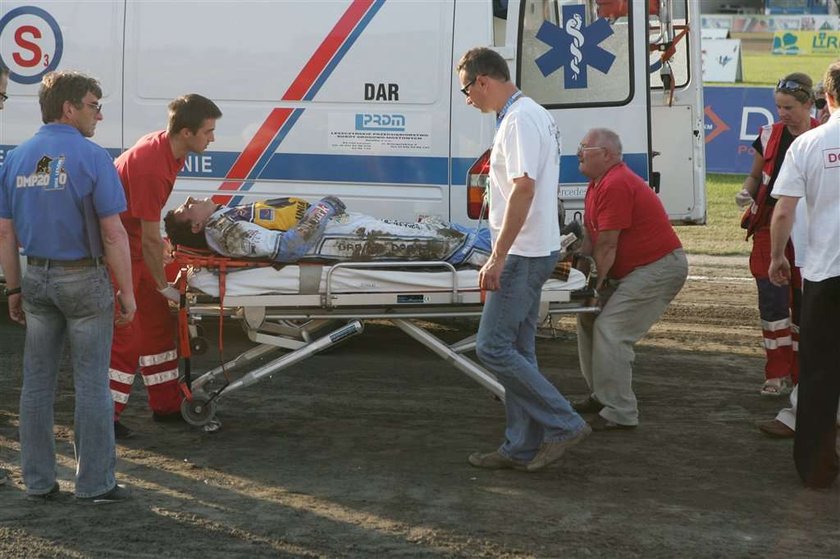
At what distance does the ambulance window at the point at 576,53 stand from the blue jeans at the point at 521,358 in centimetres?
264

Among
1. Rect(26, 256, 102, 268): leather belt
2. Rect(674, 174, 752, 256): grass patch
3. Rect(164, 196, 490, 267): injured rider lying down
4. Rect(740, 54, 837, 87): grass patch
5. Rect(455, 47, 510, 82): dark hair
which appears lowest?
Rect(26, 256, 102, 268): leather belt

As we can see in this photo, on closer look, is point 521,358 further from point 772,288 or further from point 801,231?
point 772,288

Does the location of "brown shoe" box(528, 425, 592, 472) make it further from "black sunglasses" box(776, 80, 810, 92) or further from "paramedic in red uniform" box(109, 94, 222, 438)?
"black sunglasses" box(776, 80, 810, 92)

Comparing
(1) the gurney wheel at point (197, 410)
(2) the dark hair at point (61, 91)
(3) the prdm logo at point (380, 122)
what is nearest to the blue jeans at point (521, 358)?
(1) the gurney wheel at point (197, 410)

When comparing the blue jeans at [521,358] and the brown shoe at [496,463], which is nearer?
the blue jeans at [521,358]

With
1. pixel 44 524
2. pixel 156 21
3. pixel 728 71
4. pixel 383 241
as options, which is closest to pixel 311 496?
pixel 44 524

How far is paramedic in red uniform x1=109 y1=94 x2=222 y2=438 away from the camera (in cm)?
593

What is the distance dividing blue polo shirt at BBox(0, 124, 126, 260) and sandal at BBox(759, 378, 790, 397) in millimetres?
3817

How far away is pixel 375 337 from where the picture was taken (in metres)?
8.80

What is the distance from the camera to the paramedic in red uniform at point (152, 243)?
5.93m

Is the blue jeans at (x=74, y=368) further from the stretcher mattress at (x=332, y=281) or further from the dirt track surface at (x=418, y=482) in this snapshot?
the stretcher mattress at (x=332, y=281)

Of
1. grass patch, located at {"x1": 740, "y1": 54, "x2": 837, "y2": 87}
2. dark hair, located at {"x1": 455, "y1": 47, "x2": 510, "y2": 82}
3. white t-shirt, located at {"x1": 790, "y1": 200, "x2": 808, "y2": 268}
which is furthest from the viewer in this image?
grass patch, located at {"x1": 740, "y1": 54, "x2": 837, "y2": 87}

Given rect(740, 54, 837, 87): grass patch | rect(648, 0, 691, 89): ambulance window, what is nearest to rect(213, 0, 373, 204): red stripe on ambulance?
rect(648, 0, 691, 89): ambulance window

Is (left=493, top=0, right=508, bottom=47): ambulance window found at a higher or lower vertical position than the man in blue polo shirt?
higher
